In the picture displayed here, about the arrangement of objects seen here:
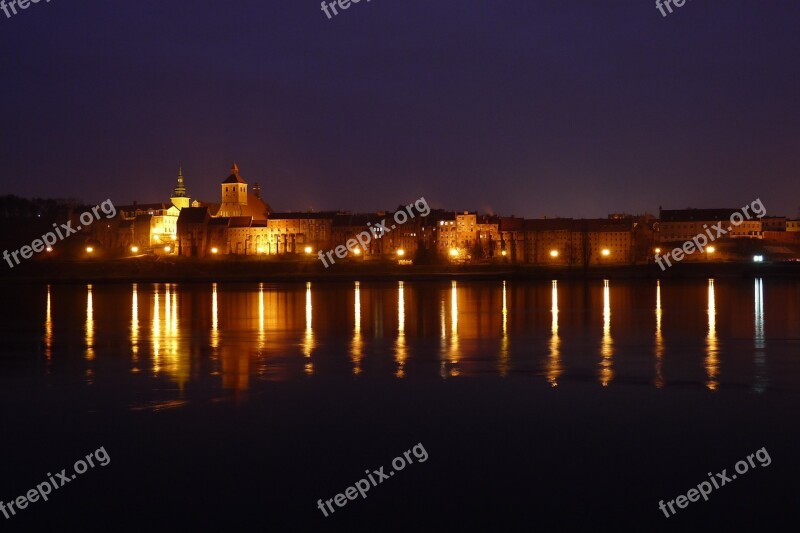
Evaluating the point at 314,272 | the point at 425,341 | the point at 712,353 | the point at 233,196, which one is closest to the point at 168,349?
the point at 425,341

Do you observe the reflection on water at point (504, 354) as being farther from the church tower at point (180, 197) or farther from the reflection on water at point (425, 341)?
the church tower at point (180, 197)

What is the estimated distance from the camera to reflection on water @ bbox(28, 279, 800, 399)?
13984 mm

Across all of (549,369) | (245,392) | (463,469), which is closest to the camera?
(463,469)

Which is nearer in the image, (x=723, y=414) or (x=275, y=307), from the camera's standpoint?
(x=723, y=414)

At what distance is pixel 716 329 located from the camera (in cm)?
2112

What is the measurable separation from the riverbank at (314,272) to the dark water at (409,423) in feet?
141

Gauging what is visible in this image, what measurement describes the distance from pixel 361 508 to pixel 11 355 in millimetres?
11954

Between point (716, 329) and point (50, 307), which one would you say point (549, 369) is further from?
point (50, 307)

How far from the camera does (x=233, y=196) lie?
4358 inches

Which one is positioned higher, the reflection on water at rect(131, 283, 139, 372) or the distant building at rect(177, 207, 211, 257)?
the distant building at rect(177, 207, 211, 257)

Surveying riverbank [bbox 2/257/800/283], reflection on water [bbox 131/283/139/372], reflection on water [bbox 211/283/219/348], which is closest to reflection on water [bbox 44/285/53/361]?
reflection on water [bbox 131/283/139/372]

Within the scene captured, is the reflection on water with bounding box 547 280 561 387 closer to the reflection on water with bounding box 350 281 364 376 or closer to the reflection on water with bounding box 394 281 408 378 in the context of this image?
the reflection on water with bounding box 394 281 408 378

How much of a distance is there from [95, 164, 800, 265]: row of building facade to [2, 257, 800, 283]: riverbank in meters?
20.9

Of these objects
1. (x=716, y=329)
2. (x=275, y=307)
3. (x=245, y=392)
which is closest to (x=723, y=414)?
(x=245, y=392)
